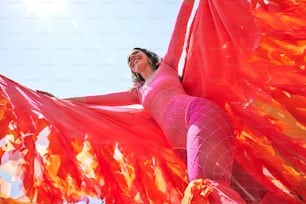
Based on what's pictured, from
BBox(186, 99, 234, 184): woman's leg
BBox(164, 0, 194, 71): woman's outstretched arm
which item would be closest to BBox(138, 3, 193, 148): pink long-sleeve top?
BBox(164, 0, 194, 71): woman's outstretched arm

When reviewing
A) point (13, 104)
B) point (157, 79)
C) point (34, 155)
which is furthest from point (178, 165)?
point (13, 104)

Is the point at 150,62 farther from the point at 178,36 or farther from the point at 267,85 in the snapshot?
the point at 267,85

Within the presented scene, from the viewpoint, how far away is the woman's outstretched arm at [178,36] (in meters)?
1.78

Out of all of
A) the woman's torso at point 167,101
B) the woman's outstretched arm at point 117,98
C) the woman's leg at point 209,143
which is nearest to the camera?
the woman's leg at point 209,143

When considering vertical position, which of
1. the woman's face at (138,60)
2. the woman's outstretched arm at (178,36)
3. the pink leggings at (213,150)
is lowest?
the pink leggings at (213,150)

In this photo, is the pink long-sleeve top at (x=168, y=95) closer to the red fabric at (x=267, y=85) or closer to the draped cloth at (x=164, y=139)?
the draped cloth at (x=164, y=139)

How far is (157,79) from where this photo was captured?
1801 millimetres

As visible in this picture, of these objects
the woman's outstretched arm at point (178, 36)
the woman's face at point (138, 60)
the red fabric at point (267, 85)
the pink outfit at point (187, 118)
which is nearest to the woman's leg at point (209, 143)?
the pink outfit at point (187, 118)

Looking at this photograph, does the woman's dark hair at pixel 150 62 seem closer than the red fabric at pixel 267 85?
No

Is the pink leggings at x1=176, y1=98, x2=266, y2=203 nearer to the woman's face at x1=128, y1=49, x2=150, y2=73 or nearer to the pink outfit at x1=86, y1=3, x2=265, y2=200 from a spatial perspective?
the pink outfit at x1=86, y1=3, x2=265, y2=200

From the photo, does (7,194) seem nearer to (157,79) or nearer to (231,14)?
(157,79)

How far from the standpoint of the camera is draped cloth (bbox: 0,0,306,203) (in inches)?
56.1

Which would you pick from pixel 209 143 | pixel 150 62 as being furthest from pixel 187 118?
pixel 150 62

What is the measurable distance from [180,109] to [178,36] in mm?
354
